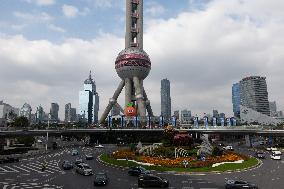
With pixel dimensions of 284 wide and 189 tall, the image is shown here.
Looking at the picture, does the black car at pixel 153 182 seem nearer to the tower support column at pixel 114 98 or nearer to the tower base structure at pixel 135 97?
the tower base structure at pixel 135 97

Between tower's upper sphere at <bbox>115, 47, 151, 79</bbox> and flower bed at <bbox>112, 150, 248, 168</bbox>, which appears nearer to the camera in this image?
flower bed at <bbox>112, 150, 248, 168</bbox>

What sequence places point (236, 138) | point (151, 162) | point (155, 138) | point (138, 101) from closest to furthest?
1. point (151, 162)
2. point (155, 138)
3. point (138, 101)
4. point (236, 138)

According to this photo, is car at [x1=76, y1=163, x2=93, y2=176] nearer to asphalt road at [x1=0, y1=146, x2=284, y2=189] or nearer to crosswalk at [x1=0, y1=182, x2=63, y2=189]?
asphalt road at [x1=0, y1=146, x2=284, y2=189]

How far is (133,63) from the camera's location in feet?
562

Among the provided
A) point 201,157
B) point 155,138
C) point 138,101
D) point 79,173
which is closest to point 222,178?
point 201,157

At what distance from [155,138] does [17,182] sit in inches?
4074

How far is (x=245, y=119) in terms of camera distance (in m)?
198

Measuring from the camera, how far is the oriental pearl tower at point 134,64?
172m

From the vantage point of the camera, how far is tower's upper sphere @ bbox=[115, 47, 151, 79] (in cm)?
17150

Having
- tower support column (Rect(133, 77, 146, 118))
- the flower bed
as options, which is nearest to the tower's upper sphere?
tower support column (Rect(133, 77, 146, 118))

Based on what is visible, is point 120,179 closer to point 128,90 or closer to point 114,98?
point 128,90

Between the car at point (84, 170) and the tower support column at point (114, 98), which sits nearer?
the car at point (84, 170)

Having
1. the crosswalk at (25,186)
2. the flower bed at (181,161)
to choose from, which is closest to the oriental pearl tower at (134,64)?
the flower bed at (181,161)

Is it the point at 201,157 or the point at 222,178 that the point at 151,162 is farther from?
the point at 222,178
